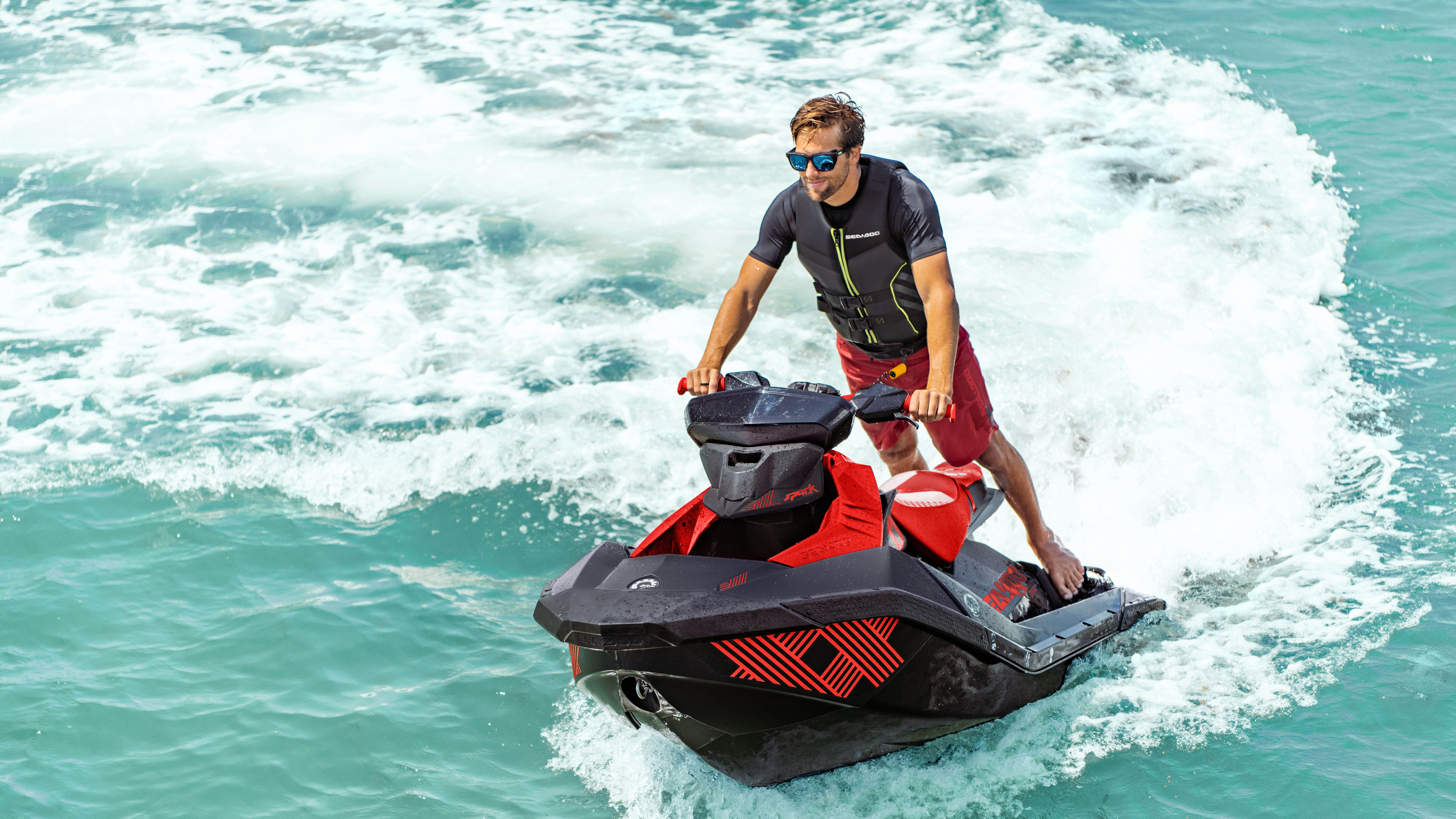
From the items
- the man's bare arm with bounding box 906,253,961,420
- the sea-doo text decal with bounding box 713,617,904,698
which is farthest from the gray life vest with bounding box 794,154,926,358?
the sea-doo text decal with bounding box 713,617,904,698

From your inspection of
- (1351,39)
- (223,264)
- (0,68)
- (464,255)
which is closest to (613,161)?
(464,255)

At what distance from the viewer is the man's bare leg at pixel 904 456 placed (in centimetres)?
420

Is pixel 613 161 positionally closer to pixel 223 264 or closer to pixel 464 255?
pixel 464 255

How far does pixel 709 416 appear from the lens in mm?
2920

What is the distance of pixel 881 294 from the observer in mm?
3721

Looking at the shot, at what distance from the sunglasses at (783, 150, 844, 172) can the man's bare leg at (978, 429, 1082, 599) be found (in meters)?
1.29

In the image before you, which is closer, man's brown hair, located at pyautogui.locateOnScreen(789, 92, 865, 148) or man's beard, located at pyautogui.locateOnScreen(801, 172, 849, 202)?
man's brown hair, located at pyautogui.locateOnScreen(789, 92, 865, 148)

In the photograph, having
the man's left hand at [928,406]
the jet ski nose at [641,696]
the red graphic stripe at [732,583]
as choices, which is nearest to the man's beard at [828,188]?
the man's left hand at [928,406]

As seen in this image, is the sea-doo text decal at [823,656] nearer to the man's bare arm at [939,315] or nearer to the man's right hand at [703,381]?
the man's bare arm at [939,315]

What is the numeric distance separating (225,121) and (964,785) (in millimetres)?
9714

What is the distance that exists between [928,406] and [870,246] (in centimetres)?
76

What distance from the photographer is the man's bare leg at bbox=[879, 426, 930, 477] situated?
165 inches

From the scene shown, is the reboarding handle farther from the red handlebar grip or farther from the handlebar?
the handlebar

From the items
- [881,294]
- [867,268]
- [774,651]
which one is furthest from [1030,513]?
[774,651]
